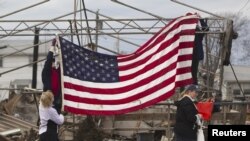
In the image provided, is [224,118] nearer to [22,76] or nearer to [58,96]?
[58,96]

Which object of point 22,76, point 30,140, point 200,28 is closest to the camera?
point 200,28

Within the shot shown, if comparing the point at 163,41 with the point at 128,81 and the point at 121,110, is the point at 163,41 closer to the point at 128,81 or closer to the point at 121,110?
the point at 128,81

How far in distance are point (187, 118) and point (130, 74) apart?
2463 mm

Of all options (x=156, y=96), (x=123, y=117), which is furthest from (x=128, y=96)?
(x=123, y=117)

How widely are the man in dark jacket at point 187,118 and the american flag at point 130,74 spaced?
180 centimetres

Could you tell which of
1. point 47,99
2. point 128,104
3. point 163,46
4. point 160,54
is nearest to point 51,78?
point 128,104

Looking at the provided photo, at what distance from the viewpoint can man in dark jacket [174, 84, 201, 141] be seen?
377 inches

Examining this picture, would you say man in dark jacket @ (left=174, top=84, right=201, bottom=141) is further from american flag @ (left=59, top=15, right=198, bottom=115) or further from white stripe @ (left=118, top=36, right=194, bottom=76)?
white stripe @ (left=118, top=36, right=194, bottom=76)

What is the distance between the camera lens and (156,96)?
11578 mm

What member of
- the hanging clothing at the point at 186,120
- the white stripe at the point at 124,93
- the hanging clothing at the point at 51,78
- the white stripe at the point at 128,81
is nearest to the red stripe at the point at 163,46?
the white stripe at the point at 128,81

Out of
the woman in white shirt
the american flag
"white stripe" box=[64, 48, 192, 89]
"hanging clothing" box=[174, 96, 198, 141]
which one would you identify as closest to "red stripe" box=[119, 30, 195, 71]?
the american flag

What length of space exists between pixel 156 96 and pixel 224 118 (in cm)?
623

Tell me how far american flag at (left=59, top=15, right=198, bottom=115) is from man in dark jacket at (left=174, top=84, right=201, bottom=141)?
1.80 metres

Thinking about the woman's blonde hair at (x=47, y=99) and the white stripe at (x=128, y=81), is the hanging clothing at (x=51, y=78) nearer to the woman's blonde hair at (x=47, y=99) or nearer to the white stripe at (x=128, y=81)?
the white stripe at (x=128, y=81)
